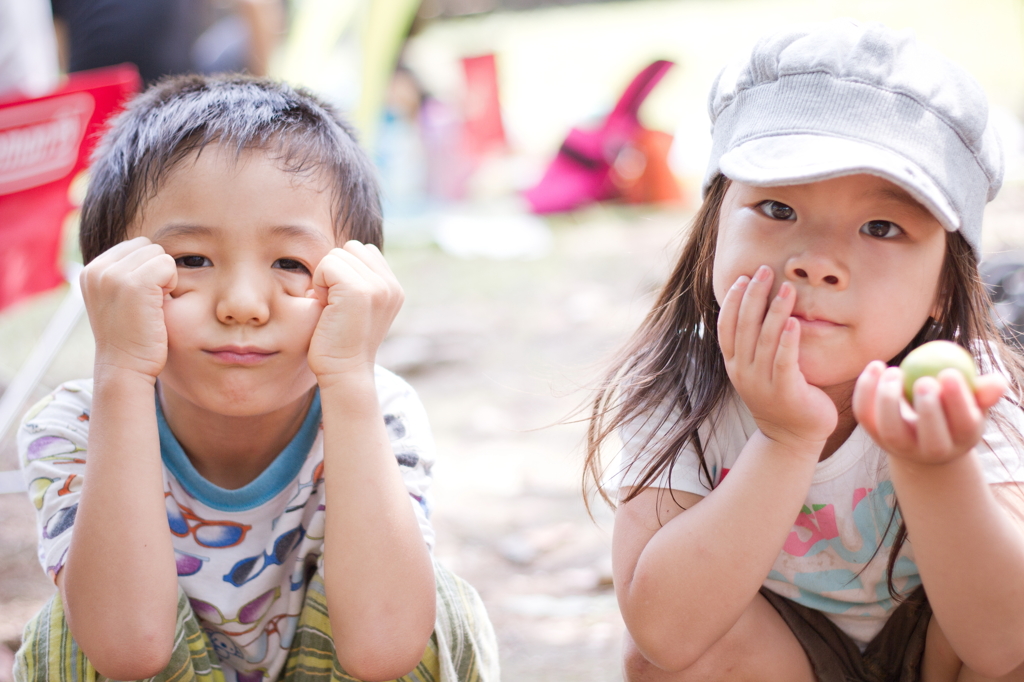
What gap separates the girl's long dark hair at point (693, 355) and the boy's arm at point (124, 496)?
755 millimetres

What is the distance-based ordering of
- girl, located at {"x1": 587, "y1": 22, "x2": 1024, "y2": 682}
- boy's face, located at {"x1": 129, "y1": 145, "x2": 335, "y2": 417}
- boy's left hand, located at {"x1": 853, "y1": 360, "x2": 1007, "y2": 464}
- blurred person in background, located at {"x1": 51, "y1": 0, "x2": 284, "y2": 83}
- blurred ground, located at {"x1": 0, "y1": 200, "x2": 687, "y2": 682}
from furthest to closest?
blurred person in background, located at {"x1": 51, "y1": 0, "x2": 284, "y2": 83}
blurred ground, located at {"x1": 0, "y1": 200, "x2": 687, "y2": 682}
boy's face, located at {"x1": 129, "y1": 145, "x2": 335, "y2": 417}
girl, located at {"x1": 587, "y1": 22, "x2": 1024, "y2": 682}
boy's left hand, located at {"x1": 853, "y1": 360, "x2": 1007, "y2": 464}

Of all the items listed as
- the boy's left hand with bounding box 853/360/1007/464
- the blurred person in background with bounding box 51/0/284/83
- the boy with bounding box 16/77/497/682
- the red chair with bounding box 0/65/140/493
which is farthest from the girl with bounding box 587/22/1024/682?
the blurred person in background with bounding box 51/0/284/83

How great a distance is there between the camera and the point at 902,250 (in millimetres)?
1471

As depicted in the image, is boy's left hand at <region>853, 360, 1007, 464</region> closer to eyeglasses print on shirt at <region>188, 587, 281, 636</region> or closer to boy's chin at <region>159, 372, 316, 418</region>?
boy's chin at <region>159, 372, 316, 418</region>

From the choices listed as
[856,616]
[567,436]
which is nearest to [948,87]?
[856,616]

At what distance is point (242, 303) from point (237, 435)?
365 millimetres

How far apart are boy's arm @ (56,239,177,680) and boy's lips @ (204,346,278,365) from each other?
85 millimetres

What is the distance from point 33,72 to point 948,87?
3.75 meters

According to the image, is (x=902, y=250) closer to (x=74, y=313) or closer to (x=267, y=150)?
(x=267, y=150)

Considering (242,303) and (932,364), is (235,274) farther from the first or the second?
(932,364)

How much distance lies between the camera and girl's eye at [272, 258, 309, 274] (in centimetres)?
162

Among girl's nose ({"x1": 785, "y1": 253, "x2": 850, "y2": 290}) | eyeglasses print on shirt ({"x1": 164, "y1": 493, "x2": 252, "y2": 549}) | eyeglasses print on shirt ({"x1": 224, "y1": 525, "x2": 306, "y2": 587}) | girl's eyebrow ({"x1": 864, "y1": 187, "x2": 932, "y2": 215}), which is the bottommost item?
eyeglasses print on shirt ({"x1": 224, "y1": 525, "x2": 306, "y2": 587})

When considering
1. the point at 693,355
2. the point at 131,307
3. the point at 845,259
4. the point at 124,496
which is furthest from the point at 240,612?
the point at 845,259

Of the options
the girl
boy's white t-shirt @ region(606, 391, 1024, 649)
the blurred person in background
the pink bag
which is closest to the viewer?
the girl
